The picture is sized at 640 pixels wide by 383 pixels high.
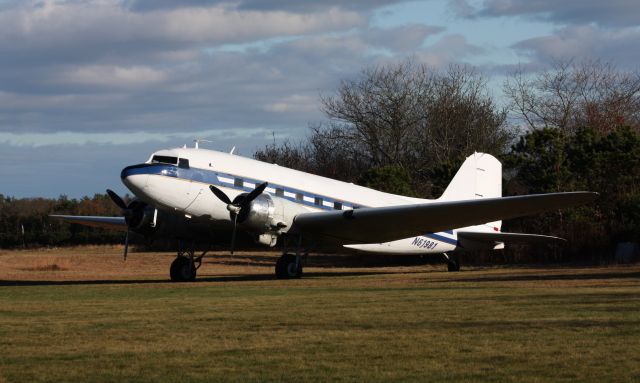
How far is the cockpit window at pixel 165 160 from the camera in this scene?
2644cm

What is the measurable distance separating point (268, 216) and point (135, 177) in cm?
375

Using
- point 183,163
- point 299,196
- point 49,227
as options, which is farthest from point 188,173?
point 49,227

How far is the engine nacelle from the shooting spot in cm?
2645

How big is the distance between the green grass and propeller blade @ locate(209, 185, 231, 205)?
6.23m

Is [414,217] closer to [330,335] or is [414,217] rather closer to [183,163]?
[183,163]

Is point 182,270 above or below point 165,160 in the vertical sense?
below

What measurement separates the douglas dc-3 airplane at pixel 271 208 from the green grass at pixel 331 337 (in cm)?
614

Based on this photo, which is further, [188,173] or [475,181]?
[475,181]

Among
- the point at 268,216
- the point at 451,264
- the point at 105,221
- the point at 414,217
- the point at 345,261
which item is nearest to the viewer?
the point at 268,216

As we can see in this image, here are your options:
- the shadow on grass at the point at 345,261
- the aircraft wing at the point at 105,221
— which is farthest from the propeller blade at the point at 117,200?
the shadow on grass at the point at 345,261

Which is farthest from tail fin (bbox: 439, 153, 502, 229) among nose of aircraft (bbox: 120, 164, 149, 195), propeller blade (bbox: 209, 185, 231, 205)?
nose of aircraft (bbox: 120, 164, 149, 195)

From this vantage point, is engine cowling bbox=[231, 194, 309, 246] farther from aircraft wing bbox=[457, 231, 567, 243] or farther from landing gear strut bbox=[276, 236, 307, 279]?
aircraft wing bbox=[457, 231, 567, 243]

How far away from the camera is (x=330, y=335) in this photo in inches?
490

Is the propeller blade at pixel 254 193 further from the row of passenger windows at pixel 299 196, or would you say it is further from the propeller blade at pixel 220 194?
the row of passenger windows at pixel 299 196
